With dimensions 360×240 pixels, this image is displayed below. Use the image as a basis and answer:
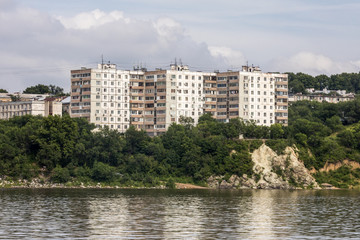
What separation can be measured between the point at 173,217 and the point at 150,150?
87.7m

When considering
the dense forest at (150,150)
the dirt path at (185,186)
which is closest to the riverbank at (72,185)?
the dirt path at (185,186)

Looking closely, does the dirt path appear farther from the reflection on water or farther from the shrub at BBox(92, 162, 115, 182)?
the reflection on water

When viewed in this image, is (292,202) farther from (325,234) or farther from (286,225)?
(325,234)

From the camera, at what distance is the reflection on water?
72.4 meters

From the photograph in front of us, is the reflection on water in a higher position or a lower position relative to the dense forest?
lower

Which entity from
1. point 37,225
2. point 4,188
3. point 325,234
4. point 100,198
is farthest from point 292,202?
point 4,188

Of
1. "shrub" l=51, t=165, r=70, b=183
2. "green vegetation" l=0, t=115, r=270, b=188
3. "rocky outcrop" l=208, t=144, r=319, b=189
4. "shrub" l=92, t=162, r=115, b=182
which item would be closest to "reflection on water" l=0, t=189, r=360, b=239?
"shrub" l=51, t=165, r=70, b=183

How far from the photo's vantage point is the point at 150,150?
176750 millimetres

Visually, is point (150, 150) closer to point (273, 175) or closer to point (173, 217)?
point (273, 175)

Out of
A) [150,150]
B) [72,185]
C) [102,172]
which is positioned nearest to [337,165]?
[150,150]

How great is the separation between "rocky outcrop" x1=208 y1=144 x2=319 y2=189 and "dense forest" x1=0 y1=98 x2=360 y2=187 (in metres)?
1.95

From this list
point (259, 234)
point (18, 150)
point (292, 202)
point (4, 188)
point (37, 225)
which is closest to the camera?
point (259, 234)

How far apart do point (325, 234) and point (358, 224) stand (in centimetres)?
1224

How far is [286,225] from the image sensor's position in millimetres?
82375
